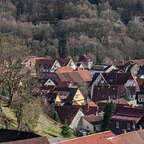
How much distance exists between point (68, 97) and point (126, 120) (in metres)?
7.83

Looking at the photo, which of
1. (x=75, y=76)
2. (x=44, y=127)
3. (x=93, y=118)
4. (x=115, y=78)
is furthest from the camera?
(x=75, y=76)

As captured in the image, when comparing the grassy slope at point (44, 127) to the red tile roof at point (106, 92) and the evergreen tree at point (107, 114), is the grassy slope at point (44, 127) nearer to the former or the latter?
the evergreen tree at point (107, 114)

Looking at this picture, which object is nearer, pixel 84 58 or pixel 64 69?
pixel 64 69

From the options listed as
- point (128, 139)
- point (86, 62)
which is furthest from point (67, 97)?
point (86, 62)

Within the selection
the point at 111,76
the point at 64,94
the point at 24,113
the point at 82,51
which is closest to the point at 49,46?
the point at 82,51

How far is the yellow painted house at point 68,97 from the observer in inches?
1221

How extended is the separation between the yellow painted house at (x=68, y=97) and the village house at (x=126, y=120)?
19.6 ft

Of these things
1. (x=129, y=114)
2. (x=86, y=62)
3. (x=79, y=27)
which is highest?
(x=79, y=27)

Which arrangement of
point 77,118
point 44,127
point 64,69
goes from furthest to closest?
point 64,69, point 77,118, point 44,127

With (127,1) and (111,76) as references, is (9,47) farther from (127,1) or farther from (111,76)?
(127,1)

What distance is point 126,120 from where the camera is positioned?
81.4 feet

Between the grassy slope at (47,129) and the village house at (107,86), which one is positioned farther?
the village house at (107,86)

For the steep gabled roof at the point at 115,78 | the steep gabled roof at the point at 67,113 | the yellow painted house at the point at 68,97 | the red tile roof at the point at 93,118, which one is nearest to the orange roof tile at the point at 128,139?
the red tile roof at the point at 93,118

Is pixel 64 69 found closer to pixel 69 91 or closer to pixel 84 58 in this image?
pixel 84 58
